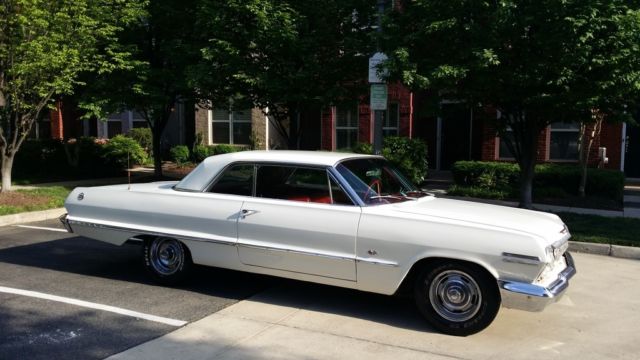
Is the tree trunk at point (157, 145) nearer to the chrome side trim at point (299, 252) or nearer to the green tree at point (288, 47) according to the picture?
the green tree at point (288, 47)

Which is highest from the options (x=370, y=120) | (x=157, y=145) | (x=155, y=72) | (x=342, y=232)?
(x=155, y=72)

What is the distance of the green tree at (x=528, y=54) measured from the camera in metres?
8.12

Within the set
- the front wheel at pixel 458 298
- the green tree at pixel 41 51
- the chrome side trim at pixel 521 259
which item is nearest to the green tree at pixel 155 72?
the green tree at pixel 41 51

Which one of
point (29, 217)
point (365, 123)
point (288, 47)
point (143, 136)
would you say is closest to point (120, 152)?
point (143, 136)

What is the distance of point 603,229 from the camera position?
9.11 meters

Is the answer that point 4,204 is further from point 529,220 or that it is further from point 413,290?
point 529,220

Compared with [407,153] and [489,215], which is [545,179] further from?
[489,215]

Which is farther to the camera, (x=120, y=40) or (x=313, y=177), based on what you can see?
(x=120, y=40)

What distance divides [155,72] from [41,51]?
3274mm

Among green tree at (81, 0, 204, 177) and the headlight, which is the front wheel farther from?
green tree at (81, 0, 204, 177)

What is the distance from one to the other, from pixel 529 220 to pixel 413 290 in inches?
48.1

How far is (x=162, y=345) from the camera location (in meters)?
4.54

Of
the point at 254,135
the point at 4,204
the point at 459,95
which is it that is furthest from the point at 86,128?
the point at 459,95

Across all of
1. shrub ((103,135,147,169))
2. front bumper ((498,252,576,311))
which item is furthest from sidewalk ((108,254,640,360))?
shrub ((103,135,147,169))
